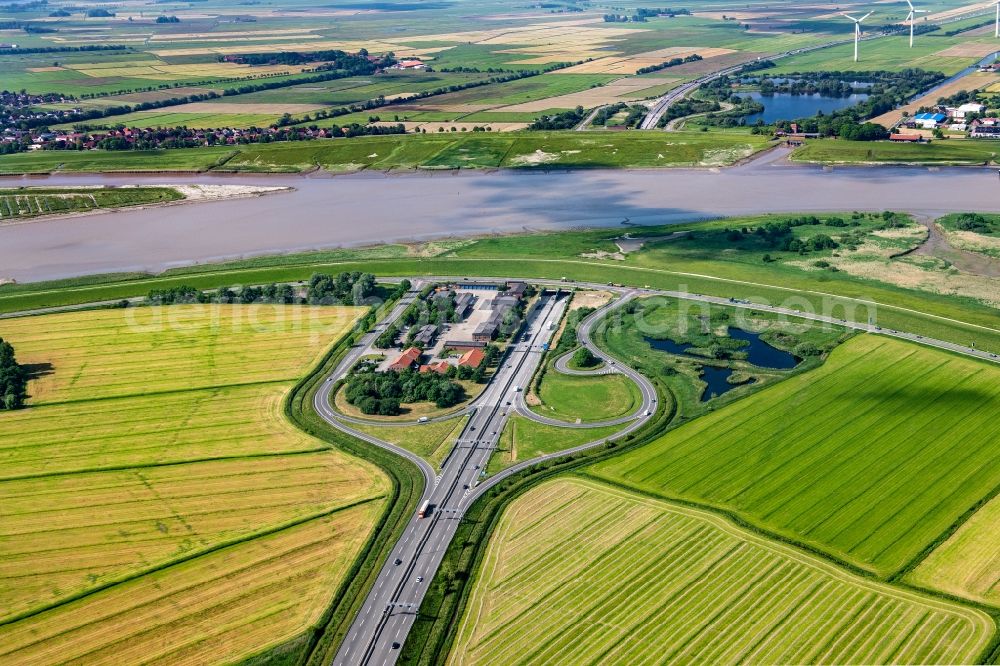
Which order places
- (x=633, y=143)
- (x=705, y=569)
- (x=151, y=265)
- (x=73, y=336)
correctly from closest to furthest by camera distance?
(x=705, y=569), (x=73, y=336), (x=151, y=265), (x=633, y=143)

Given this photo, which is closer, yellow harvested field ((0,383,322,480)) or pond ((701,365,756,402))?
yellow harvested field ((0,383,322,480))

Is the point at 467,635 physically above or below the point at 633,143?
below

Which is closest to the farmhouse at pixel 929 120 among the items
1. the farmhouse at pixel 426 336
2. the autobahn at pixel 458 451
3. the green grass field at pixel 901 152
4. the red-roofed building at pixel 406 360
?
the green grass field at pixel 901 152

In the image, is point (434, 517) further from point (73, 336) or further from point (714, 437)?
point (73, 336)

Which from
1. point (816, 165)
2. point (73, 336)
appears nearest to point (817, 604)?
point (73, 336)

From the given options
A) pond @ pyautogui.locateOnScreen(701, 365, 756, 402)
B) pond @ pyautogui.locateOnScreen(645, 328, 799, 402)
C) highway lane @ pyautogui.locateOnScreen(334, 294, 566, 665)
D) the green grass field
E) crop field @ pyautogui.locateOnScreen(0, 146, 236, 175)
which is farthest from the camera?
crop field @ pyautogui.locateOnScreen(0, 146, 236, 175)

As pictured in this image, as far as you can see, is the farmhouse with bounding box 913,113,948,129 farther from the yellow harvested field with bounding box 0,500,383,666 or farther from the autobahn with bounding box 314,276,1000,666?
the yellow harvested field with bounding box 0,500,383,666

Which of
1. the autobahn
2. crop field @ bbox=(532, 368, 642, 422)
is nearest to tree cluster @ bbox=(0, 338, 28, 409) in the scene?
the autobahn
